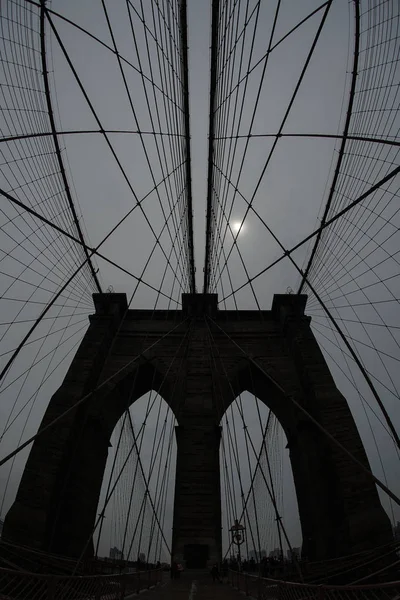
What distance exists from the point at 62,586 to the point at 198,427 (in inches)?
393

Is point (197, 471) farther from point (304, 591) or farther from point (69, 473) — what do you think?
point (304, 591)

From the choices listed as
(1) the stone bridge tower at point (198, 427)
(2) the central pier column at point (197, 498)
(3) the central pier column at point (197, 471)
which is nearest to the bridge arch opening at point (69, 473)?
(1) the stone bridge tower at point (198, 427)

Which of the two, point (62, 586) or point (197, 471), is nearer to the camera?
point (62, 586)

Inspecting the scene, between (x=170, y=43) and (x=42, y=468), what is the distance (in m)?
12.8

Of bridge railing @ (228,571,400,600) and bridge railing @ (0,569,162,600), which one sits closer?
bridge railing @ (228,571,400,600)

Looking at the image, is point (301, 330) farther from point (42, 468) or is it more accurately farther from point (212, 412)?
point (42, 468)

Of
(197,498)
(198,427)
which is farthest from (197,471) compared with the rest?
(198,427)

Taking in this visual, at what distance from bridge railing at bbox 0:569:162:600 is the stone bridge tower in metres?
3.57

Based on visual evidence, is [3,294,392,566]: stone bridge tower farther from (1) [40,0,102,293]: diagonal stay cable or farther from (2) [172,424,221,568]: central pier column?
(1) [40,0,102,293]: diagonal stay cable

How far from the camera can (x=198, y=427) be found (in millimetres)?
13633

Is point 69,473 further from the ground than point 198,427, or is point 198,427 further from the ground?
point 198,427

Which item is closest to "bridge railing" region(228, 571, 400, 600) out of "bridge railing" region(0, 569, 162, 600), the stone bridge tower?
"bridge railing" region(0, 569, 162, 600)

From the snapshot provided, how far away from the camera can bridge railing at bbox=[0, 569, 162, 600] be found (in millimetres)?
3463

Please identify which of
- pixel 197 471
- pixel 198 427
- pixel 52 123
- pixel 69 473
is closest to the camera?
pixel 52 123
